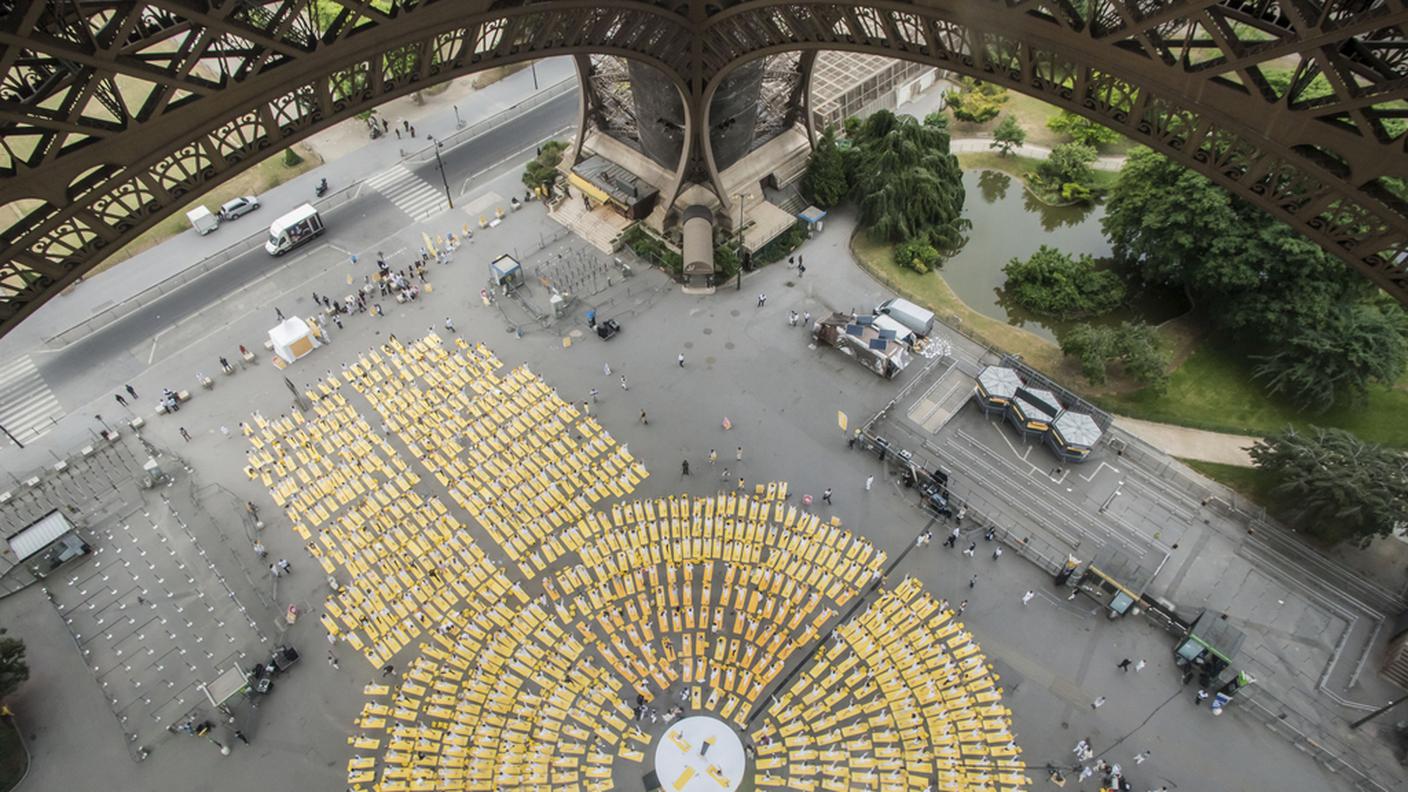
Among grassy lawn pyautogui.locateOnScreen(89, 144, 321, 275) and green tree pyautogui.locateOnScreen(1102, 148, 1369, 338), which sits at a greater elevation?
green tree pyautogui.locateOnScreen(1102, 148, 1369, 338)

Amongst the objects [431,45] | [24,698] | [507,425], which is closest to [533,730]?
[507,425]

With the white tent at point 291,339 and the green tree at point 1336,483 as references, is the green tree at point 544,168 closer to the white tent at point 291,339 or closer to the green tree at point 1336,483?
the white tent at point 291,339

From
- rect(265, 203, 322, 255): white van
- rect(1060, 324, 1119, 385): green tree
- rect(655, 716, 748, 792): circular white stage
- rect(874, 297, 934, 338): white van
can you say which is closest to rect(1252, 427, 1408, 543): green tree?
rect(1060, 324, 1119, 385): green tree

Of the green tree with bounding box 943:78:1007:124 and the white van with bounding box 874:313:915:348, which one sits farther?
the green tree with bounding box 943:78:1007:124

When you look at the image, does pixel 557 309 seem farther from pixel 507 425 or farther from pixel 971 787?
pixel 971 787

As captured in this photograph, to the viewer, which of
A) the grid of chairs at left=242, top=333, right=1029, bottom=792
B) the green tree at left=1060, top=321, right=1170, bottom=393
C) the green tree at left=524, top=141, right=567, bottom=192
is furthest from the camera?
the green tree at left=524, top=141, right=567, bottom=192

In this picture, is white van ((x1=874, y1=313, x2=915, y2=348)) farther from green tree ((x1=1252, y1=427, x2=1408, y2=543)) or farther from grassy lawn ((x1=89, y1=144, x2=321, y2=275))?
grassy lawn ((x1=89, y1=144, x2=321, y2=275))
